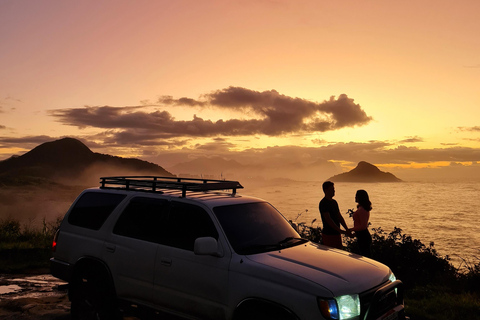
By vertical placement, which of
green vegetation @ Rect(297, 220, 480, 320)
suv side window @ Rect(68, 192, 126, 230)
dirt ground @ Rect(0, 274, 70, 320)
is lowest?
green vegetation @ Rect(297, 220, 480, 320)

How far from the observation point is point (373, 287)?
400 centimetres

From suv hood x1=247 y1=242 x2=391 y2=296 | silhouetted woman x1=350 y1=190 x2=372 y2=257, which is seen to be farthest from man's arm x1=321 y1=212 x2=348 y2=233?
suv hood x1=247 y1=242 x2=391 y2=296

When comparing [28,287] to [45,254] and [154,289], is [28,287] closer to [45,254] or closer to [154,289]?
[45,254]

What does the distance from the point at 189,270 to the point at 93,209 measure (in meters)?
2.12

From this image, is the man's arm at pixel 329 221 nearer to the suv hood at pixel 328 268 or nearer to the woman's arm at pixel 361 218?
the woman's arm at pixel 361 218

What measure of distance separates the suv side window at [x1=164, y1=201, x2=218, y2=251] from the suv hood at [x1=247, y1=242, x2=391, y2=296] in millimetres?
675

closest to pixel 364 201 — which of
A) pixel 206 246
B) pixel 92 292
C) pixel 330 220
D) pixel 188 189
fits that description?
pixel 330 220

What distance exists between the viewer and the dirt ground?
6184 mm

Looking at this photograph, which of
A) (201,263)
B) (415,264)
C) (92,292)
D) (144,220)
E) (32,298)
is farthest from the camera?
(415,264)

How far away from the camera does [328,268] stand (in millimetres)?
4066

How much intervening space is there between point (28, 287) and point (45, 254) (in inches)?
127

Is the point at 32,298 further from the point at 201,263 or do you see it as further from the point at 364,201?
the point at 364,201

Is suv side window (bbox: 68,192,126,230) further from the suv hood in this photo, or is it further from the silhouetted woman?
the silhouetted woman

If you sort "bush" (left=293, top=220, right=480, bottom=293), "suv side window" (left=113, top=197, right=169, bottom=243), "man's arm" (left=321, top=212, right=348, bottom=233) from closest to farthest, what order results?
"suv side window" (left=113, top=197, right=169, bottom=243) → "man's arm" (left=321, top=212, right=348, bottom=233) → "bush" (left=293, top=220, right=480, bottom=293)
